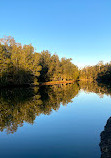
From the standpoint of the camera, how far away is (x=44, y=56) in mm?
92750

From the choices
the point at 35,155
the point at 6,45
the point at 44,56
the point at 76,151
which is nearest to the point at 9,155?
the point at 35,155

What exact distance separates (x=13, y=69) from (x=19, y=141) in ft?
158

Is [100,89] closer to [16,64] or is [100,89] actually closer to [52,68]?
[16,64]

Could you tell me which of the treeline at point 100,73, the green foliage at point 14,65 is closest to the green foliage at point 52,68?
the green foliage at point 14,65

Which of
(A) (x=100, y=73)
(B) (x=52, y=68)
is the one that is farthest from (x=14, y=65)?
(A) (x=100, y=73)

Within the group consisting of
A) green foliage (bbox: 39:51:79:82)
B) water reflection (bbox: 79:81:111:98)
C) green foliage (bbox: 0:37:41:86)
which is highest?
green foliage (bbox: 39:51:79:82)

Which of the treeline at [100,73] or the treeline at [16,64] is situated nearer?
the treeline at [16,64]

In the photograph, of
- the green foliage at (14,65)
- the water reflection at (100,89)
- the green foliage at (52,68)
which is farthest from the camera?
the green foliage at (52,68)

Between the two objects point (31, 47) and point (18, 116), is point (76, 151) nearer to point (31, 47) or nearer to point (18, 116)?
point (18, 116)

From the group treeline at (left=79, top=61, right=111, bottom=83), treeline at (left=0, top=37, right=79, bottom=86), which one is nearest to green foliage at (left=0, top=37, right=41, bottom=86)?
treeline at (left=0, top=37, right=79, bottom=86)

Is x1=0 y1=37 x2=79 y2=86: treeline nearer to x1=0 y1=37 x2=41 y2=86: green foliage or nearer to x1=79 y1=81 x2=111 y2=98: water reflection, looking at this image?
x1=0 y1=37 x2=41 y2=86: green foliage

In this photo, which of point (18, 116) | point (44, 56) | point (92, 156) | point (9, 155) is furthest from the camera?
point (44, 56)

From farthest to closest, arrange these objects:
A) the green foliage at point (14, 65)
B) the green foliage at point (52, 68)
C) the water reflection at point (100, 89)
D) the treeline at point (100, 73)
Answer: the treeline at point (100, 73) < the green foliage at point (52, 68) < the green foliage at point (14, 65) < the water reflection at point (100, 89)

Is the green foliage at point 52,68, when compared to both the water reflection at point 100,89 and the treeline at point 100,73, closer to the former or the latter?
the treeline at point 100,73
